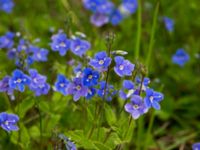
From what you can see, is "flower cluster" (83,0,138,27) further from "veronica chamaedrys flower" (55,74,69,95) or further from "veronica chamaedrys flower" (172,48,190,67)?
"veronica chamaedrys flower" (55,74,69,95)

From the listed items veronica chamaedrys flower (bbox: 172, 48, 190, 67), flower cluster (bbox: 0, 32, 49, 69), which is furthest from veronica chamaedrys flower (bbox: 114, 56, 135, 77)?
veronica chamaedrys flower (bbox: 172, 48, 190, 67)

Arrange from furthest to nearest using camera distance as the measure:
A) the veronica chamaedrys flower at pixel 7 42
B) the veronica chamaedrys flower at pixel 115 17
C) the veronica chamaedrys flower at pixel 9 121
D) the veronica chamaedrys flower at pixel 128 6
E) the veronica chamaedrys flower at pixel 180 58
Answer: the veronica chamaedrys flower at pixel 128 6 → the veronica chamaedrys flower at pixel 115 17 → the veronica chamaedrys flower at pixel 180 58 → the veronica chamaedrys flower at pixel 7 42 → the veronica chamaedrys flower at pixel 9 121

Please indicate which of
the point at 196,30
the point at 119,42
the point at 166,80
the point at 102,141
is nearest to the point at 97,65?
the point at 102,141

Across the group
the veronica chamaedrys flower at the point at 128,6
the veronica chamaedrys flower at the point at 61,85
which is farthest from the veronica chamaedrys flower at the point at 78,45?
the veronica chamaedrys flower at the point at 128,6

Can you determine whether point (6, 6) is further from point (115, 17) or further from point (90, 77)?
point (90, 77)

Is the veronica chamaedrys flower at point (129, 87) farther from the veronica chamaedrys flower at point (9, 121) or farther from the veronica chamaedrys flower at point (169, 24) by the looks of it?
the veronica chamaedrys flower at point (169, 24)

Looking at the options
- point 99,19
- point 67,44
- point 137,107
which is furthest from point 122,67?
point 99,19
